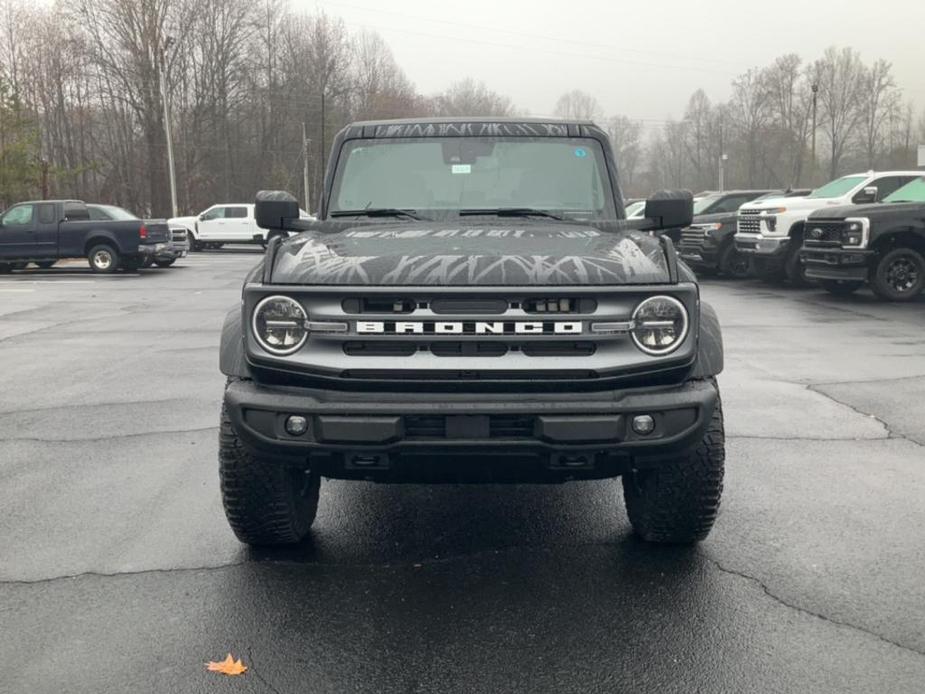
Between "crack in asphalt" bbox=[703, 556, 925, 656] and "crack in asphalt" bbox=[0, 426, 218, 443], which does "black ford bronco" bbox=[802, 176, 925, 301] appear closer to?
"crack in asphalt" bbox=[0, 426, 218, 443]

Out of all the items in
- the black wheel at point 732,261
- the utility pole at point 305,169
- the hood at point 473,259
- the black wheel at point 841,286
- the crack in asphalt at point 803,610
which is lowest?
the crack in asphalt at point 803,610

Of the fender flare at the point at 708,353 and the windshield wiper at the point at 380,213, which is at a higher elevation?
the windshield wiper at the point at 380,213

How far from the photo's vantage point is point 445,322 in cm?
342

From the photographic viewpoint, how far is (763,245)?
17.5 meters

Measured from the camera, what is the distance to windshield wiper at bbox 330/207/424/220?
15.7ft

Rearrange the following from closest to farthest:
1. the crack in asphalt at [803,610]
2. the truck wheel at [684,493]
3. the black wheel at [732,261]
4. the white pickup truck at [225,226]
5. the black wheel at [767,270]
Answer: the crack in asphalt at [803,610], the truck wheel at [684,493], the black wheel at [767,270], the black wheel at [732,261], the white pickup truck at [225,226]

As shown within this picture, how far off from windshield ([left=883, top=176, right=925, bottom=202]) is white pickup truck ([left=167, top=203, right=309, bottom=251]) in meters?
23.5

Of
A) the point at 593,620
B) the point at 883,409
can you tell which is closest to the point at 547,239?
the point at 593,620

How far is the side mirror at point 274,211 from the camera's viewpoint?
4.63m

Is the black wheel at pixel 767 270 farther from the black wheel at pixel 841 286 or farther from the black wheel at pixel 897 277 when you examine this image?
the black wheel at pixel 897 277

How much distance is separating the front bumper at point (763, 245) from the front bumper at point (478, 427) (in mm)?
14847

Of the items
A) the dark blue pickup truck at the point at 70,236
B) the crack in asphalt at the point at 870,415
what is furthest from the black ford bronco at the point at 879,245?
the dark blue pickup truck at the point at 70,236

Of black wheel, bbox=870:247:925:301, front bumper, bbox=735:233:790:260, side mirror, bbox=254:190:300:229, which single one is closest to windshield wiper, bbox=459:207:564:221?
side mirror, bbox=254:190:300:229

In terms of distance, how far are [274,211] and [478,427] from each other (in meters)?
1.92
